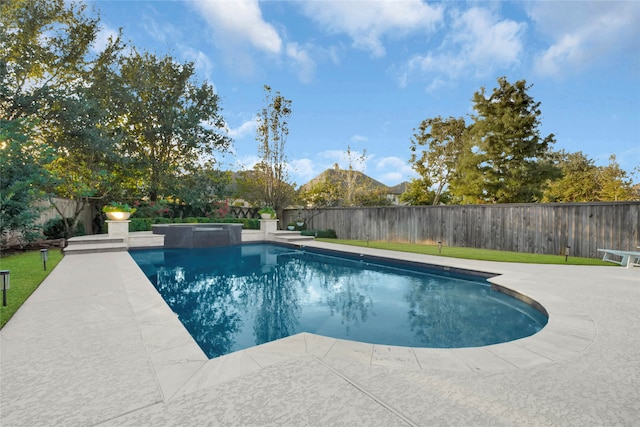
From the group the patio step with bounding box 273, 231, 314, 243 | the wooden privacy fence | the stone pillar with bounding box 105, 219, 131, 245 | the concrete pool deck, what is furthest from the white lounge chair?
the stone pillar with bounding box 105, 219, 131, 245

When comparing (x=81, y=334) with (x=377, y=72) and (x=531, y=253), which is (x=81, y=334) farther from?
(x=377, y=72)

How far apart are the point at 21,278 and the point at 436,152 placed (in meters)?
22.8

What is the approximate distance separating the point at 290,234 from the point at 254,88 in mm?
10075

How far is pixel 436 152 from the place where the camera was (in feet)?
72.4

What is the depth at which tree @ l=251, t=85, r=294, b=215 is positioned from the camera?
60.7 feet

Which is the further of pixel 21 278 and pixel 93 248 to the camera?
pixel 93 248

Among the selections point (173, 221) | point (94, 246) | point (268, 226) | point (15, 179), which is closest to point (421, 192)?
point (268, 226)

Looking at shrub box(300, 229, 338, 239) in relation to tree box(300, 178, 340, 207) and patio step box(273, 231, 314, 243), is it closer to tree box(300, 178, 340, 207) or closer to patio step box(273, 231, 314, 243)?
patio step box(273, 231, 314, 243)

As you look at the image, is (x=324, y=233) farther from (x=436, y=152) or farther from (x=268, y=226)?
(x=436, y=152)

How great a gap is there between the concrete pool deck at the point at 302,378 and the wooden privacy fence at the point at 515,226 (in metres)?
6.18

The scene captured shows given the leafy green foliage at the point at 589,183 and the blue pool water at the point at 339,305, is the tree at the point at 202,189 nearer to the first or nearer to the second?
the blue pool water at the point at 339,305

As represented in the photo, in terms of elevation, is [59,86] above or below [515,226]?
above

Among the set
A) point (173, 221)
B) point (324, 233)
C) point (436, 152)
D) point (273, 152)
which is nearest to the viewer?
point (173, 221)

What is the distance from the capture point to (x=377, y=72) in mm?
15070
